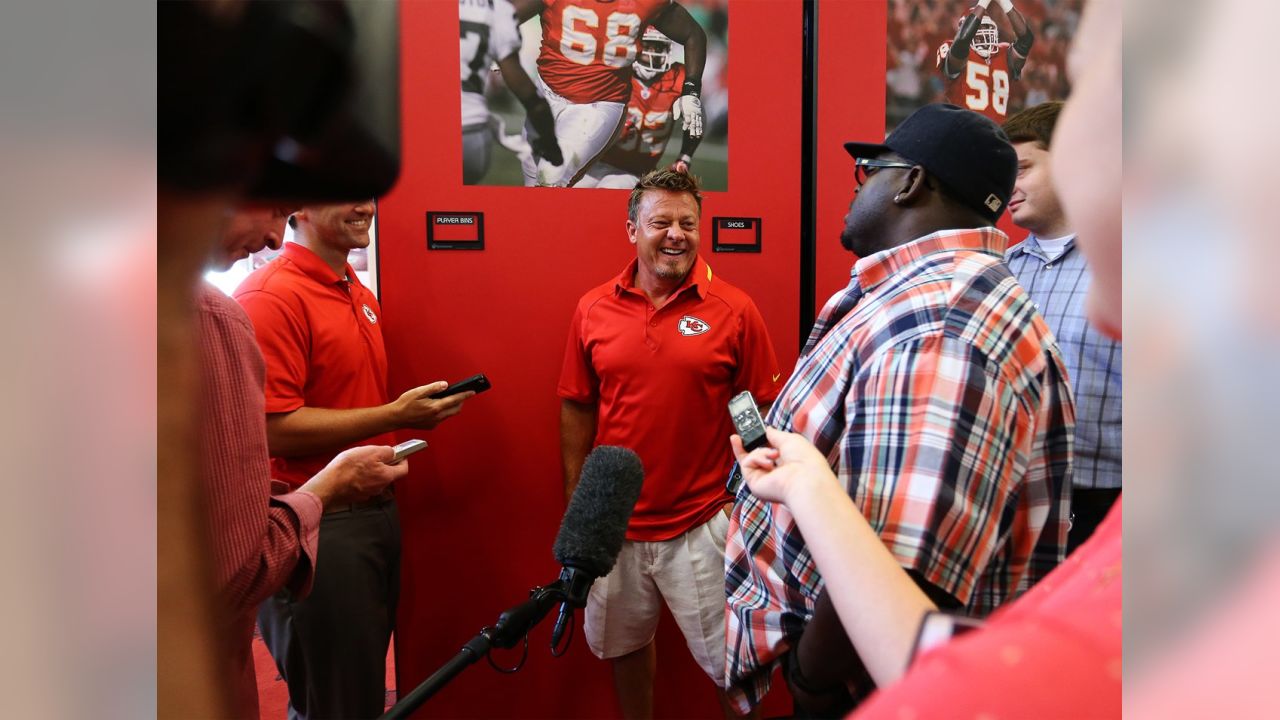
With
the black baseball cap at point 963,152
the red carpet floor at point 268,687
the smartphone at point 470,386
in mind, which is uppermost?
the black baseball cap at point 963,152

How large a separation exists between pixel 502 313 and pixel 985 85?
1.71 ft

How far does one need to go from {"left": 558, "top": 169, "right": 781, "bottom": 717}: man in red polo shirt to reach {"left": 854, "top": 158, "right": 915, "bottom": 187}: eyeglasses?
22cm

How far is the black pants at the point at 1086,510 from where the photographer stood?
37cm

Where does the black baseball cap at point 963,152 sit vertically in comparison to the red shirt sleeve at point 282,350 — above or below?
above

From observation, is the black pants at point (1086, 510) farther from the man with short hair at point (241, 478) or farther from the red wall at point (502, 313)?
the man with short hair at point (241, 478)

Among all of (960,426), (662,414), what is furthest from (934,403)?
(662,414)

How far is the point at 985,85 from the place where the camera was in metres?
0.49

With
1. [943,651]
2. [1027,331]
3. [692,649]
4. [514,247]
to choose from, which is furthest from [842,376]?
[692,649]

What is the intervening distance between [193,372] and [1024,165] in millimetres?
545

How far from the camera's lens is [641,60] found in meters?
0.57

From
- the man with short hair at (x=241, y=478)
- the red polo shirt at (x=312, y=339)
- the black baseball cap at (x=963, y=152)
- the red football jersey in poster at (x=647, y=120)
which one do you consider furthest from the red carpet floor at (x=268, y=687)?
the black baseball cap at (x=963, y=152)

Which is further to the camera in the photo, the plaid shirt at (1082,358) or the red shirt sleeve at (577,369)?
the red shirt sleeve at (577,369)

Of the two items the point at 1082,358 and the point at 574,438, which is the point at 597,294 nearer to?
the point at 574,438

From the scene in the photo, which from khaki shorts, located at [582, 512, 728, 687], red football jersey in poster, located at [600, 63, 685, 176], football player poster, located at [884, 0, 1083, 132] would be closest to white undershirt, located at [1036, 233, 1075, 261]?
football player poster, located at [884, 0, 1083, 132]
